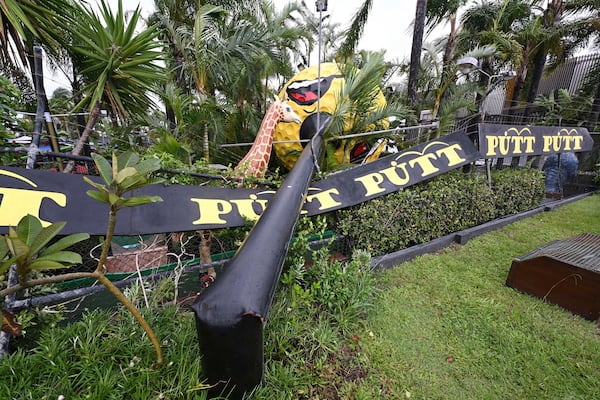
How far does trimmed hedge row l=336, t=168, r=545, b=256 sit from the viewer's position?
141 inches

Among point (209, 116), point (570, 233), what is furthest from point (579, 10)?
point (209, 116)

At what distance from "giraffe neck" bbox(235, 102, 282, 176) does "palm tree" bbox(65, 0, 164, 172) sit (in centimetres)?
158

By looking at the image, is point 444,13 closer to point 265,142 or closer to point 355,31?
point 355,31

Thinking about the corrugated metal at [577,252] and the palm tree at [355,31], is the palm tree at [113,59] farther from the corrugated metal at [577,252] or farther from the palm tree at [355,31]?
the palm tree at [355,31]

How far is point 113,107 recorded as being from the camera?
2.98 m

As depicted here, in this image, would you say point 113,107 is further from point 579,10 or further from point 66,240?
point 579,10

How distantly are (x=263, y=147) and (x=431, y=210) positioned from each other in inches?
110

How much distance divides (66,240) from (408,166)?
4.18 m

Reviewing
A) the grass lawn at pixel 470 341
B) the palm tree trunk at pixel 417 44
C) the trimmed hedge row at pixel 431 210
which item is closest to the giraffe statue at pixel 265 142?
the trimmed hedge row at pixel 431 210

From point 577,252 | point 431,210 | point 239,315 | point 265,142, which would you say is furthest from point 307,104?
point 239,315

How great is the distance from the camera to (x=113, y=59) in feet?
9.06

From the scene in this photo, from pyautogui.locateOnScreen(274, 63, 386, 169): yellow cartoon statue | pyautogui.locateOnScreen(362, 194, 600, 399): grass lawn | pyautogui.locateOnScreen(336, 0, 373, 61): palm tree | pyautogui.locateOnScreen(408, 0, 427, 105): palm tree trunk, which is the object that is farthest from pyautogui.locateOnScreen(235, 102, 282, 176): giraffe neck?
pyautogui.locateOnScreen(336, 0, 373, 61): palm tree

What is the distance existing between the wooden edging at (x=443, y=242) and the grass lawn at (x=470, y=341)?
0.12 meters

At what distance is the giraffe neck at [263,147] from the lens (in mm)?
4180
